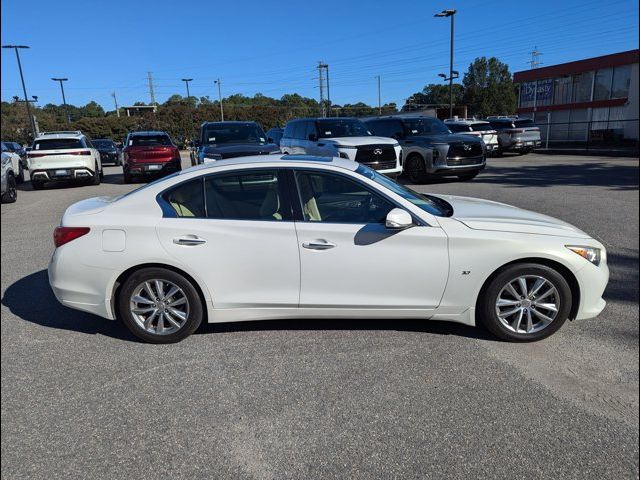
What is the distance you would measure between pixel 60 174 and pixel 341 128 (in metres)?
8.91

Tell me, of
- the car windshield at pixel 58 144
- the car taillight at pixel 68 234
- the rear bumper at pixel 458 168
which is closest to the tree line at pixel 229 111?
the car windshield at pixel 58 144

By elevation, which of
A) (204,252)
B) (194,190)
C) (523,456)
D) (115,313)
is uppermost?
(194,190)

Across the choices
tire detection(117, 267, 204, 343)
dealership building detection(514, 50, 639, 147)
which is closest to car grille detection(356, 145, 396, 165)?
tire detection(117, 267, 204, 343)

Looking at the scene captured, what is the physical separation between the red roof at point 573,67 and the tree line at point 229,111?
2947cm

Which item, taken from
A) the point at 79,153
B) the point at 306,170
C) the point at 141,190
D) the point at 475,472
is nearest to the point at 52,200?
the point at 79,153

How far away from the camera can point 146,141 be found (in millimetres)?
16422

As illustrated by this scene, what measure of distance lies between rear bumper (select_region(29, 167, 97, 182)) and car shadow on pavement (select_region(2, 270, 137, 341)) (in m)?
10.7

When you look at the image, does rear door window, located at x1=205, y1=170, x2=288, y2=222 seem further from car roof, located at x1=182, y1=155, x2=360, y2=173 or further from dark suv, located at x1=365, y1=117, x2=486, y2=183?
dark suv, located at x1=365, y1=117, x2=486, y2=183

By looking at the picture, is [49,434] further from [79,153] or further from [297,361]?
[79,153]

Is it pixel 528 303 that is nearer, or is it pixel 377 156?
pixel 528 303

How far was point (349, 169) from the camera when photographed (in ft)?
13.3

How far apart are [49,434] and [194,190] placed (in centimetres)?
205

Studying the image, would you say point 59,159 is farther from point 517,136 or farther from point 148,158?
point 517,136

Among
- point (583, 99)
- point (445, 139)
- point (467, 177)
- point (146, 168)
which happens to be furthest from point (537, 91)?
point (146, 168)
